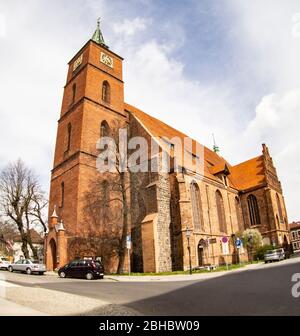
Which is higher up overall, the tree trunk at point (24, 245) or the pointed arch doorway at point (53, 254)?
the tree trunk at point (24, 245)

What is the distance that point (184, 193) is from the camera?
85.5ft

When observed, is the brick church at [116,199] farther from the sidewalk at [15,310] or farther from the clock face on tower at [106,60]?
the sidewalk at [15,310]

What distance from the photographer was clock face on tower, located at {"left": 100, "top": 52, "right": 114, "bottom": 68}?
3357 centimetres

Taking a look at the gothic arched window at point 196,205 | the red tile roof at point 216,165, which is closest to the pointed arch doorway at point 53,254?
the gothic arched window at point 196,205

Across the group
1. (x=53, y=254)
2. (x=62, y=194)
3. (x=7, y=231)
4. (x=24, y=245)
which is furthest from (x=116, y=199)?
(x=7, y=231)

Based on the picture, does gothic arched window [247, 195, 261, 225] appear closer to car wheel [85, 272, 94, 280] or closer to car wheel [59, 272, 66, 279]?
car wheel [85, 272, 94, 280]

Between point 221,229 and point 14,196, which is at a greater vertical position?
point 14,196

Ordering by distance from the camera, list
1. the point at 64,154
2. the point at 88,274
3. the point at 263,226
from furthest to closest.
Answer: the point at 263,226, the point at 64,154, the point at 88,274

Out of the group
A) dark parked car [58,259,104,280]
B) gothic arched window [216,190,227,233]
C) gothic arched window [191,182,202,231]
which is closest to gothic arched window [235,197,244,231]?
gothic arched window [216,190,227,233]

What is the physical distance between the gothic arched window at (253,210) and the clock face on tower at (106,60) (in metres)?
24.2

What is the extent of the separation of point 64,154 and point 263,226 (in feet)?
83.7

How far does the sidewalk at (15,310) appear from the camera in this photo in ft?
24.3
